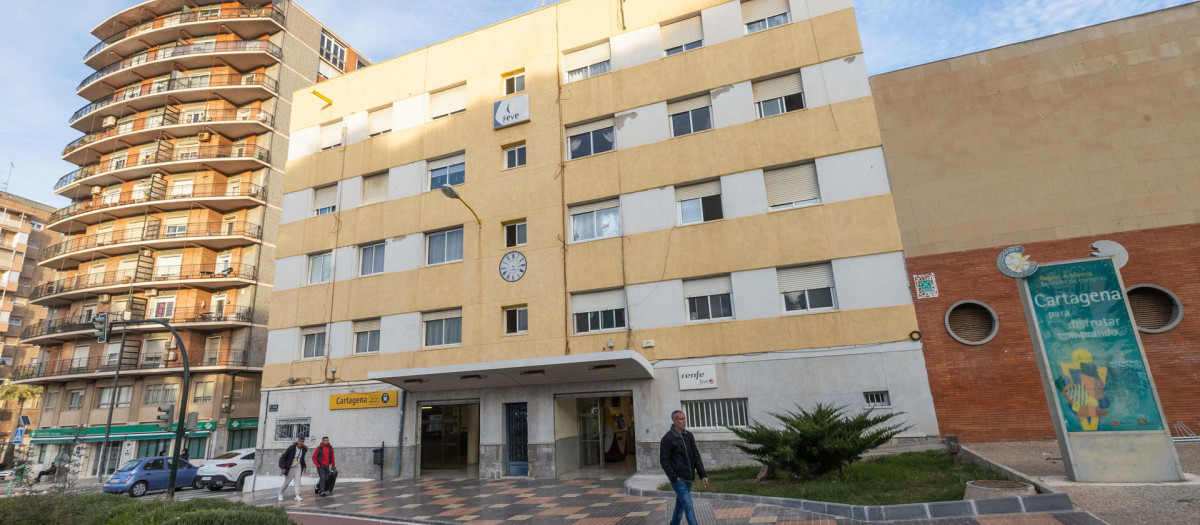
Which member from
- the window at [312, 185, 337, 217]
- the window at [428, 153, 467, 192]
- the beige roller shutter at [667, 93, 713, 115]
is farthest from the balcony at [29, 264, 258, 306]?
the beige roller shutter at [667, 93, 713, 115]

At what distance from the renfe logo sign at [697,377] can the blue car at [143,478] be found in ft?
56.9

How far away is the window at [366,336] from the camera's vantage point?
21047 millimetres

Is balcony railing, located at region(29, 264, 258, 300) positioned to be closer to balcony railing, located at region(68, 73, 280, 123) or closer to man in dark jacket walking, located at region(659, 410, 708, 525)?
balcony railing, located at region(68, 73, 280, 123)

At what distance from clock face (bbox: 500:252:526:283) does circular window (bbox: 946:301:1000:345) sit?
12318 mm

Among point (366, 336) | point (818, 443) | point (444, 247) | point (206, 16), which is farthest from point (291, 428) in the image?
point (206, 16)

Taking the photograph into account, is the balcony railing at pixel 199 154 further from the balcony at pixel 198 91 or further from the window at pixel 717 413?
the window at pixel 717 413

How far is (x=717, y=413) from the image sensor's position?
1575 centimetres

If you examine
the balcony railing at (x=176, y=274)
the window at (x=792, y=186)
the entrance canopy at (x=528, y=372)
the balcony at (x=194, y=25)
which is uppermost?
the balcony at (x=194, y=25)

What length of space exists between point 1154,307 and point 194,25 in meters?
51.8

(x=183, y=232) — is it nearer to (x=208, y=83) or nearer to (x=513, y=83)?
(x=208, y=83)

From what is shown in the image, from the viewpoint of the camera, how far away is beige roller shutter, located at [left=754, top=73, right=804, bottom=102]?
17016 mm

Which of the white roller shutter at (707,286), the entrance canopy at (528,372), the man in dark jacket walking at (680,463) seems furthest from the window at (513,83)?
the man in dark jacket walking at (680,463)

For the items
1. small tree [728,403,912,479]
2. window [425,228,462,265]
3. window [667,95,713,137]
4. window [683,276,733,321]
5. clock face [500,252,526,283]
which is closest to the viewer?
small tree [728,403,912,479]

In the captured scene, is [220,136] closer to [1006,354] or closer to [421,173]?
[421,173]
